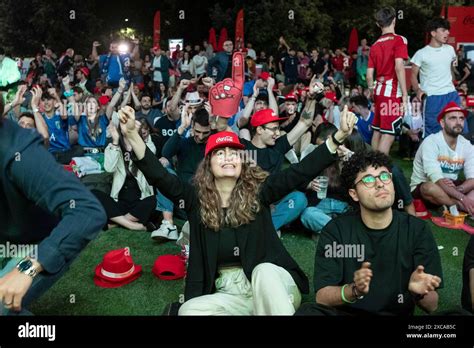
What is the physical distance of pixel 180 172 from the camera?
17.2ft

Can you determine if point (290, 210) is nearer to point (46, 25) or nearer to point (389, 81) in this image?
point (389, 81)

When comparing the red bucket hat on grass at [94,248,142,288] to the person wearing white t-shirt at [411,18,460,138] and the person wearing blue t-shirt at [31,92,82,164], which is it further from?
the person wearing white t-shirt at [411,18,460,138]

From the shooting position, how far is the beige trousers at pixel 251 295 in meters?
2.81

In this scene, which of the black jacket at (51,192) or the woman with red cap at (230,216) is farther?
the woman with red cap at (230,216)

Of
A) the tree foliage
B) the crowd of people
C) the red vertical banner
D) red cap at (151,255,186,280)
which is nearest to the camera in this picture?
the crowd of people

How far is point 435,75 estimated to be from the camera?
20.6 ft

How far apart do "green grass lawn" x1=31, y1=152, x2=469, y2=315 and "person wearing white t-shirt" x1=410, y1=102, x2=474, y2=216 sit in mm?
373

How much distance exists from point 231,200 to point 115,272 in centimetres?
133

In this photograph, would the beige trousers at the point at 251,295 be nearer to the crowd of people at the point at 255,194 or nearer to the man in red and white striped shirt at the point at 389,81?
the crowd of people at the point at 255,194

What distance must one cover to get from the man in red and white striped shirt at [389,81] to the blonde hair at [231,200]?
3.01 metres

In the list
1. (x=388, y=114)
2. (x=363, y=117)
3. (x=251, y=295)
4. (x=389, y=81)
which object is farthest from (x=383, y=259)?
(x=363, y=117)

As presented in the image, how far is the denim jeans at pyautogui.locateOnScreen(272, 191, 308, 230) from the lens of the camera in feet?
16.6

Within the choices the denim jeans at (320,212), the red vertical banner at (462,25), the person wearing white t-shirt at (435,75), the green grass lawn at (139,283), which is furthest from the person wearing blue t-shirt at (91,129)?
the red vertical banner at (462,25)

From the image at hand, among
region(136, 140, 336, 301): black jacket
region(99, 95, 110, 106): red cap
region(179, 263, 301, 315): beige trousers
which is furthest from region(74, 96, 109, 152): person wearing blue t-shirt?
region(179, 263, 301, 315): beige trousers
